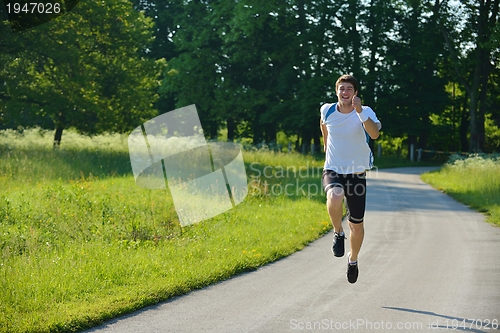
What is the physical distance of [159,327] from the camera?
6.03 metres

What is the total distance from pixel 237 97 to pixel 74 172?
26334mm

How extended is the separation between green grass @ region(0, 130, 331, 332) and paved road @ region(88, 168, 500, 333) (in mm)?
423

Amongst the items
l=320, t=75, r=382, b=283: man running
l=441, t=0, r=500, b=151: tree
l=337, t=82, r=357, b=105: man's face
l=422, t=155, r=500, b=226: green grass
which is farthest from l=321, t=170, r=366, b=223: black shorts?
l=441, t=0, r=500, b=151: tree

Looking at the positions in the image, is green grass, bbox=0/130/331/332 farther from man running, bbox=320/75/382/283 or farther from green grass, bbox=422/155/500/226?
green grass, bbox=422/155/500/226

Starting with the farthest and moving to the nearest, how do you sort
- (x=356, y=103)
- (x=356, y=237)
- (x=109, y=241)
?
(x=109, y=241), (x=356, y=237), (x=356, y=103)

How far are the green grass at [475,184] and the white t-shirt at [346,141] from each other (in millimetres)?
8420

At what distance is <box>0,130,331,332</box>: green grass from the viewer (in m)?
6.84

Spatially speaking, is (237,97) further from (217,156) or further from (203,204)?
(203,204)

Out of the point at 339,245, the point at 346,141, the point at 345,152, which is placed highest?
the point at 346,141

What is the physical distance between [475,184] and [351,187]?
16.3 metres

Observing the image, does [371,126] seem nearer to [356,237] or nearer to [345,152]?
[345,152]

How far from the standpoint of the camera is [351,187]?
7328 mm

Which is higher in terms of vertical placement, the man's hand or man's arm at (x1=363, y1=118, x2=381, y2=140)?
the man's hand

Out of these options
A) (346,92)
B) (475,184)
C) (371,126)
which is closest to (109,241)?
(346,92)
